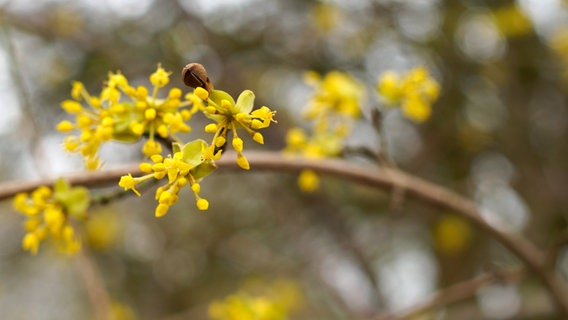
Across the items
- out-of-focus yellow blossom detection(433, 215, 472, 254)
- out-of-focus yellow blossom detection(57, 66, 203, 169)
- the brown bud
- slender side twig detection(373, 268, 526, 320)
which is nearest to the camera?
the brown bud

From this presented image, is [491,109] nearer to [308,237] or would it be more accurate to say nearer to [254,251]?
[308,237]

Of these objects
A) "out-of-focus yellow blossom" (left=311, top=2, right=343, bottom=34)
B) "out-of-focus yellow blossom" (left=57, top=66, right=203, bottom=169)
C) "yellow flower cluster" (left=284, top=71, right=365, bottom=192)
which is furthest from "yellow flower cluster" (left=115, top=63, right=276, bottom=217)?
"out-of-focus yellow blossom" (left=311, top=2, right=343, bottom=34)

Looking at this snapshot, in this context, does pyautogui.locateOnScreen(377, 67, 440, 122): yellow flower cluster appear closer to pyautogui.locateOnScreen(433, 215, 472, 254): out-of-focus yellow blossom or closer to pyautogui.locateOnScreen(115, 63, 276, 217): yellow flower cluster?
pyautogui.locateOnScreen(115, 63, 276, 217): yellow flower cluster

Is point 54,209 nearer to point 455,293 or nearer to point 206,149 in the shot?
point 206,149

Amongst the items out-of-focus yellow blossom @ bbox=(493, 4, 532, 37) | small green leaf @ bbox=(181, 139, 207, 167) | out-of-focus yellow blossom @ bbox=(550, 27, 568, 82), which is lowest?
small green leaf @ bbox=(181, 139, 207, 167)

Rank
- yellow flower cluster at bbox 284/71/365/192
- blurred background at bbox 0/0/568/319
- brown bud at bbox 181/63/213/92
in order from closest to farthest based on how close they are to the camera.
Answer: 1. brown bud at bbox 181/63/213/92
2. yellow flower cluster at bbox 284/71/365/192
3. blurred background at bbox 0/0/568/319

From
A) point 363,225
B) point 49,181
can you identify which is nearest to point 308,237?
point 363,225

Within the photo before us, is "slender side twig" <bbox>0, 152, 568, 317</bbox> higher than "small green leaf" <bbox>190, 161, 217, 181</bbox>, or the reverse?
"slender side twig" <bbox>0, 152, 568, 317</bbox>
